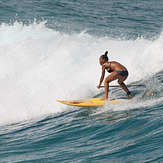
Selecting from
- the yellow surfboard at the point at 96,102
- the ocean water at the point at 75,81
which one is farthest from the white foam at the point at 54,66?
the yellow surfboard at the point at 96,102

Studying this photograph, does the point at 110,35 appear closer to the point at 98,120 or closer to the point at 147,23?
the point at 147,23

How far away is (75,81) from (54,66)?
153cm

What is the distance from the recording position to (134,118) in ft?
26.0

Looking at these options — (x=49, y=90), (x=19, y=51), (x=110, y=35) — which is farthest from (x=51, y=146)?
(x=110, y=35)

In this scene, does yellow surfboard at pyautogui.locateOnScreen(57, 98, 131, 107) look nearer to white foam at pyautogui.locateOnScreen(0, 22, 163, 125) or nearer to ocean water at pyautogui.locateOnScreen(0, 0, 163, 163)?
ocean water at pyautogui.locateOnScreen(0, 0, 163, 163)

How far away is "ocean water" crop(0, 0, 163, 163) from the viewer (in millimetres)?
6824

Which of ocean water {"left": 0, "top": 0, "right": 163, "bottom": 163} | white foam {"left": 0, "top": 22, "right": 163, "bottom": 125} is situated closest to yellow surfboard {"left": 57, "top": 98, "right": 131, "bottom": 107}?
ocean water {"left": 0, "top": 0, "right": 163, "bottom": 163}

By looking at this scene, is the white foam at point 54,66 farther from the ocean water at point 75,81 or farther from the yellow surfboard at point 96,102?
the yellow surfboard at point 96,102

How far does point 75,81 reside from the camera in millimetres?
12391

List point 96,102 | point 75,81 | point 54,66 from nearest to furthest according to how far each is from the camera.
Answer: point 96,102 < point 75,81 < point 54,66

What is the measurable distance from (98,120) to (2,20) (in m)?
12.8

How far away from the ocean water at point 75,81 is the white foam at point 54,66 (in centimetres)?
3

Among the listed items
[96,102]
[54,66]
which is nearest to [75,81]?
[54,66]

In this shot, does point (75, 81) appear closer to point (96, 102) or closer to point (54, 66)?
point (54, 66)
